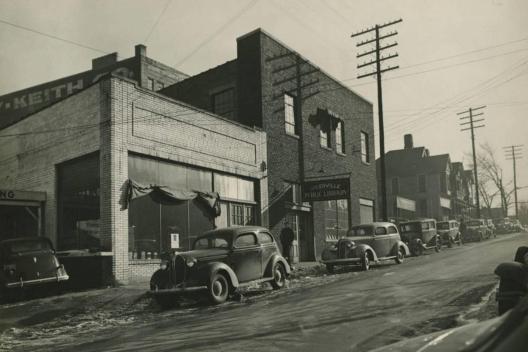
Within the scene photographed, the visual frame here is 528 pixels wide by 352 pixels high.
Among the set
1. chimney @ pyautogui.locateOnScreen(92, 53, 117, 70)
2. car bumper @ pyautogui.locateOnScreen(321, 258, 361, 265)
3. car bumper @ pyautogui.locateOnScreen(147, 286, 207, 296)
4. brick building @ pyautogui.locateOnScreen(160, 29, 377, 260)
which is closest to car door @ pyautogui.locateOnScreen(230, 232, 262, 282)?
car bumper @ pyautogui.locateOnScreen(147, 286, 207, 296)

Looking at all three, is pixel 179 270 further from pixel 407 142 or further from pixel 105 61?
pixel 407 142

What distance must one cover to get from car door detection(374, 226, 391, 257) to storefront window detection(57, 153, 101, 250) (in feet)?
32.5

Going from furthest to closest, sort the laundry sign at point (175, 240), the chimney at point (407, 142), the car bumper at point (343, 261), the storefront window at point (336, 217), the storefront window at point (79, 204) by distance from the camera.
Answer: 1. the chimney at point (407, 142)
2. the storefront window at point (336, 217)
3. the car bumper at point (343, 261)
4. the laundry sign at point (175, 240)
5. the storefront window at point (79, 204)

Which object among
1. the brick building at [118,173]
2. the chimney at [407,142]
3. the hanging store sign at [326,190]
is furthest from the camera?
the chimney at [407,142]

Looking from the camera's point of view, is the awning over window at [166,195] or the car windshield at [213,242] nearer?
Answer: the car windshield at [213,242]

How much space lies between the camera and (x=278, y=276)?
13.7 meters

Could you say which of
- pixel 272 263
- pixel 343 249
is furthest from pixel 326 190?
pixel 272 263

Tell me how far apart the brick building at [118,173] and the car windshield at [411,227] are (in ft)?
Answer: 34.2

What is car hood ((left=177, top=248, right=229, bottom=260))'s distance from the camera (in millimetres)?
11633

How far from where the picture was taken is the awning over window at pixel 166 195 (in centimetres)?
1534

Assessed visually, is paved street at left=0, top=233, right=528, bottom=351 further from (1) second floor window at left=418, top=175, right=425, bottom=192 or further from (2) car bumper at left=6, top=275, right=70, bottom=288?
(1) second floor window at left=418, top=175, right=425, bottom=192

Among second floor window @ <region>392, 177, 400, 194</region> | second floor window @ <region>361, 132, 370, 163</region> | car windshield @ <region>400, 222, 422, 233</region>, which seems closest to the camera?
car windshield @ <region>400, 222, 422, 233</region>

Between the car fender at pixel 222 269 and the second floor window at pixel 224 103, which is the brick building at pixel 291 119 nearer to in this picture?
the second floor window at pixel 224 103

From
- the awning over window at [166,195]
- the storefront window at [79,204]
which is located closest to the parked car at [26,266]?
the storefront window at [79,204]
